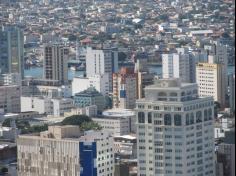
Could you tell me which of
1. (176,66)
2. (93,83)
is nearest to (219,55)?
Answer: (176,66)

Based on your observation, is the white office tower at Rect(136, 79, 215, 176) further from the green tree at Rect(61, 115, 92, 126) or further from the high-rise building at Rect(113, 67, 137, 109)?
the high-rise building at Rect(113, 67, 137, 109)

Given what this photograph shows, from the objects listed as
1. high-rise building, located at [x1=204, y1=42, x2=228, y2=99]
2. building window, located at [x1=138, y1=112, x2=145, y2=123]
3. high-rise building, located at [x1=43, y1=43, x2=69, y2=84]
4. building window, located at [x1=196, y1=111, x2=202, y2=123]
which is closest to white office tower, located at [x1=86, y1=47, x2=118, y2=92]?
high-rise building, located at [x1=43, y1=43, x2=69, y2=84]

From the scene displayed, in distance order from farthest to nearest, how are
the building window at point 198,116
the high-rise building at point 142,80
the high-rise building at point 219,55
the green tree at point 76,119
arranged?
the high-rise building at point 219,55 → the high-rise building at point 142,80 → the green tree at point 76,119 → the building window at point 198,116

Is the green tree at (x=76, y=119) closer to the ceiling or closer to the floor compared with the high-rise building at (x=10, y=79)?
closer to the floor

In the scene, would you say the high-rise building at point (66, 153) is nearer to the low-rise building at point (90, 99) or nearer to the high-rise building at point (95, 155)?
the high-rise building at point (95, 155)

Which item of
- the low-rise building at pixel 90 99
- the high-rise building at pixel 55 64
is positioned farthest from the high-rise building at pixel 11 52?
the low-rise building at pixel 90 99

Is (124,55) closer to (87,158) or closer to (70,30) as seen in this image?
(70,30)

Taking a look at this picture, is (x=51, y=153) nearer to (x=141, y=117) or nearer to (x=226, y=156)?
(x=141, y=117)
